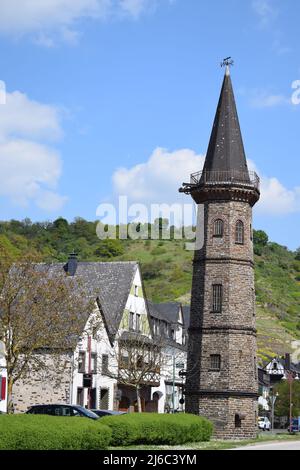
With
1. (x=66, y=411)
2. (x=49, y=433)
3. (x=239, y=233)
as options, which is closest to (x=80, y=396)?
(x=239, y=233)

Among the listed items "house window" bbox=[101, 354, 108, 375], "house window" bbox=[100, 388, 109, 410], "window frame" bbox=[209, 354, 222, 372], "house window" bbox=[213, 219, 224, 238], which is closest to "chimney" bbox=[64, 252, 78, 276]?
"house window" bbox=[101, 354, 108, 375]

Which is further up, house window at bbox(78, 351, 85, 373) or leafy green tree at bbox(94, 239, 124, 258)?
leafy green tree at bbox(94, 239, 124, 258)

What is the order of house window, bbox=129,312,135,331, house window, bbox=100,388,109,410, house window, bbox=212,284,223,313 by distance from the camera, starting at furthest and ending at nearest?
house window, bbox=129,312,135,331 → house window, bbox=100,388,109,410 → house window, bbox=212,284,223,313

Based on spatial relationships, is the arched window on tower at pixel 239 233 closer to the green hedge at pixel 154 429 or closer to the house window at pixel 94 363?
the house window at pixel 94 363

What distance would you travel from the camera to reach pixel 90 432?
25.5 metres

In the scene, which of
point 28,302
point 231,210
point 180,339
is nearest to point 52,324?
point 28,302

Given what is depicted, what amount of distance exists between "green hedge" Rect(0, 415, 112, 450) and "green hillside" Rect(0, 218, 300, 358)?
368ft

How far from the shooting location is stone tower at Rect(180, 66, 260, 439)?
49.2m

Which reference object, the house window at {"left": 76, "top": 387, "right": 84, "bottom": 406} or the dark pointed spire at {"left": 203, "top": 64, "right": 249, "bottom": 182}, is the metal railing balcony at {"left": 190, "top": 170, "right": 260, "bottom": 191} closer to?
the dark pointed spire at {"left": 203, "top": 64, "right": 249, "bottom": 182}

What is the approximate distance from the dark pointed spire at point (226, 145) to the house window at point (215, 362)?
11.0m

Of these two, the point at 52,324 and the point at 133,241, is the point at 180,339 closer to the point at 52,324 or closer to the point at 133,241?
the point at 52,324

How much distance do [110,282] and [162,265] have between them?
10461cm

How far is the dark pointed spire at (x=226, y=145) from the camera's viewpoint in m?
52.3

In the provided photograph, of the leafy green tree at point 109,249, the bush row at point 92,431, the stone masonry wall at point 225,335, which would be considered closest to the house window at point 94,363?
the stone masonry wall at point 225,335
